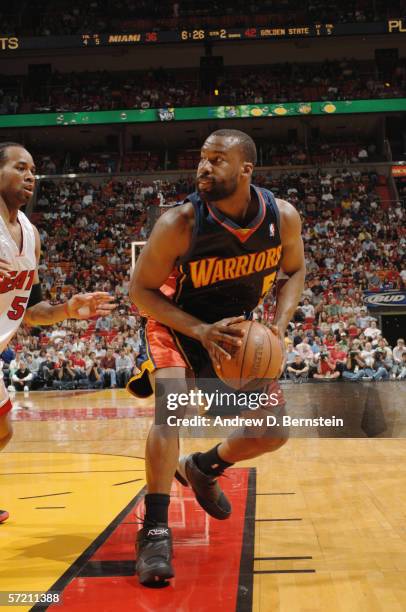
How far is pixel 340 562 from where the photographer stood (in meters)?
3.21

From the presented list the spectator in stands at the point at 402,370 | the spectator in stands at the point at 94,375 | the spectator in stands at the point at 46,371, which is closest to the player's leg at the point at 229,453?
the spectator in stands at the point at 402,370

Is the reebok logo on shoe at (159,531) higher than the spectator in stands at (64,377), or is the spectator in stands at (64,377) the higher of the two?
the reebok logo on shoe at (159,531)

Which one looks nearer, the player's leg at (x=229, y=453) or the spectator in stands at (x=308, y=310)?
the player's leg at (x=229, y=453)

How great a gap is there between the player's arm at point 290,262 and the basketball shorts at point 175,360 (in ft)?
1.24

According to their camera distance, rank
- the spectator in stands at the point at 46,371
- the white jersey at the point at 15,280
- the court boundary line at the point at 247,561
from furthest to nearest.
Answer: the spectator in stands at the point at 46,371
the white jersey at the point at 15,280
the court boundary line at the point at 247,561

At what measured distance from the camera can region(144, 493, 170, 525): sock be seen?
316 cm

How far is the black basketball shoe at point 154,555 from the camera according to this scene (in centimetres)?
292

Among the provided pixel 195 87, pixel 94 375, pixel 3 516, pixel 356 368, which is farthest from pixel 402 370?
pixel 195 87

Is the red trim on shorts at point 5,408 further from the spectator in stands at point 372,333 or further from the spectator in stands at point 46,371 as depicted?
the spectator in stands at point 46,371

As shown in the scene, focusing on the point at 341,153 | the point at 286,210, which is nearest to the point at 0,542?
the point at 286,210

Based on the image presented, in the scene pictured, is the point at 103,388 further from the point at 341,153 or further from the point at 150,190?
the point at 341,153

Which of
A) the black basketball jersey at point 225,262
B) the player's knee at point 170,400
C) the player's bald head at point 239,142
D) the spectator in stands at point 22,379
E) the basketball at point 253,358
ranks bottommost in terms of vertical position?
the spectator in stands at point 22,379

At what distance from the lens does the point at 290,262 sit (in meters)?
3.82

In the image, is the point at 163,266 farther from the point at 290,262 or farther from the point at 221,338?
the point at 290,262
